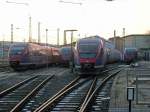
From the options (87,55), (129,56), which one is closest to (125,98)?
(87,55)

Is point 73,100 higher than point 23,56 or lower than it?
lower

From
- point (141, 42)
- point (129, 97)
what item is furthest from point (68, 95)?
point (141, 42)

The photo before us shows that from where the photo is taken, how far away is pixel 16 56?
43688 mm

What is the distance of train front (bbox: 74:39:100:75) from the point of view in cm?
3462

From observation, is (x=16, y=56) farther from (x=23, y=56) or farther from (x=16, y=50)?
(x=16, y=50)

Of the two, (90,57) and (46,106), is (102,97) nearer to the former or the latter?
(46,106)

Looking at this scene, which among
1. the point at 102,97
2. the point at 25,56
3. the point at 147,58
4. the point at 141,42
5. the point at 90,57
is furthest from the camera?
the point at 141,42

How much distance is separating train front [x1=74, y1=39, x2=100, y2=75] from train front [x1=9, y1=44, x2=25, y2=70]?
360 inches

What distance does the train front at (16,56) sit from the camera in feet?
143

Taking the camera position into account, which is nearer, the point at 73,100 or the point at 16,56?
the point at 73,100

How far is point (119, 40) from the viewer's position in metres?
116

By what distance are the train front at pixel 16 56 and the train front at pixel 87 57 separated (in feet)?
30.0

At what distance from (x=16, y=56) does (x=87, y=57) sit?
10654 millimetres

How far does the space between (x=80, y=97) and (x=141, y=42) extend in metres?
108
